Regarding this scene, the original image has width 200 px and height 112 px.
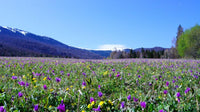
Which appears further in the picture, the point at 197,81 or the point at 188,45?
the point at 188,45

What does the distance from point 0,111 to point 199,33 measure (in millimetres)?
54922

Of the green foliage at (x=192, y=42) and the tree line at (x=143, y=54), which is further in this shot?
the tree line at (x=143, y=54)

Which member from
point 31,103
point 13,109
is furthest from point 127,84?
point 13,109

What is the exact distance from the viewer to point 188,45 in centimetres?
4991

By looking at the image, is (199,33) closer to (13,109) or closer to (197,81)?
(197,81)

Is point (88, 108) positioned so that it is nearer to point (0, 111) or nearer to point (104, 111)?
point (104, 111)

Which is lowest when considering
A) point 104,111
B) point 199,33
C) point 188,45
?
point 104,111

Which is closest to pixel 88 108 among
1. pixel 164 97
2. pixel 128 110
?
pixel 128 110

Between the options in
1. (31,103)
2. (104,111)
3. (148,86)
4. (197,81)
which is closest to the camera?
(104,111)

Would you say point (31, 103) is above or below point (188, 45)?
below

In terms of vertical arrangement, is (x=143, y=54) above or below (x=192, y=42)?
below

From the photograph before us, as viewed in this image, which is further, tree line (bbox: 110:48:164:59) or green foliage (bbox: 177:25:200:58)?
tree line (bbox: 110:48:164:59)

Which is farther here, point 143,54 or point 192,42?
point 143,54

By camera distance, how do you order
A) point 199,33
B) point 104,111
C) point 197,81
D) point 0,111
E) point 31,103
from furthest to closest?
point 199,33
point 197,81
point 31,103
point 104,111
point 0,111
